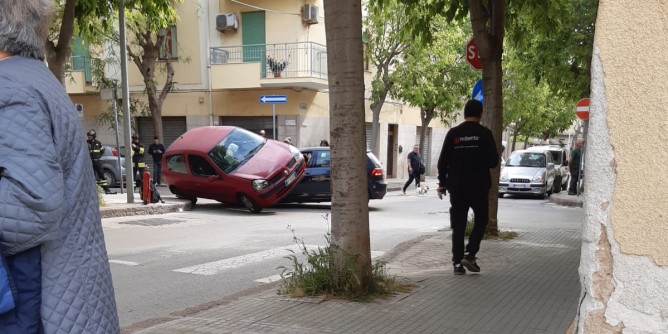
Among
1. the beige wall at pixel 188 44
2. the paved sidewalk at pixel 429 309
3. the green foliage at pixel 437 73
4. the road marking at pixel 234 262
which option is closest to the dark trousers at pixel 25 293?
the paved sidewalk at pixel 429 309

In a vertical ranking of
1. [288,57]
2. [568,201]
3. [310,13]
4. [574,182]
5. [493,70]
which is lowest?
[568,201]

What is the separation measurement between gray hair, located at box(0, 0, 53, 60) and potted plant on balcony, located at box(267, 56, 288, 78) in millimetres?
22048

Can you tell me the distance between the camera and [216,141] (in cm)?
1461

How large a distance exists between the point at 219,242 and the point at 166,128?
18.5 meters

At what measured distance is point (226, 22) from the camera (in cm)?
2488

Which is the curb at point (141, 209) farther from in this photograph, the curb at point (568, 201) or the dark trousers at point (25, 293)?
the curb at point (568, 201)

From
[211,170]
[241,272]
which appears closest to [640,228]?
[241,272]

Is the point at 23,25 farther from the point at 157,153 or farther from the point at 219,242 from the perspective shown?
the point at 157,153

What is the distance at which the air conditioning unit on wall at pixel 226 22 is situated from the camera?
81.4 feet

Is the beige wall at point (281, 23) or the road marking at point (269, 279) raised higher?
the beige wall at point (281, 23)

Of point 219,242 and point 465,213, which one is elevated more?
point 465,213

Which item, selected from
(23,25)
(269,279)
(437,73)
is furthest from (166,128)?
(23,25)

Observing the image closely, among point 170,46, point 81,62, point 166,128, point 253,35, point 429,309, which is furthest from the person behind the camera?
point 166,128

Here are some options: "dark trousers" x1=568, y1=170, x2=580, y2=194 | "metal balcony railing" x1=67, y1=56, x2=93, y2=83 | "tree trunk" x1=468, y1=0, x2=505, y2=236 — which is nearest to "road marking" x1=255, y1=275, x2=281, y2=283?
"tree trunk" x1=468, y1=0, x2=505, y2=236
